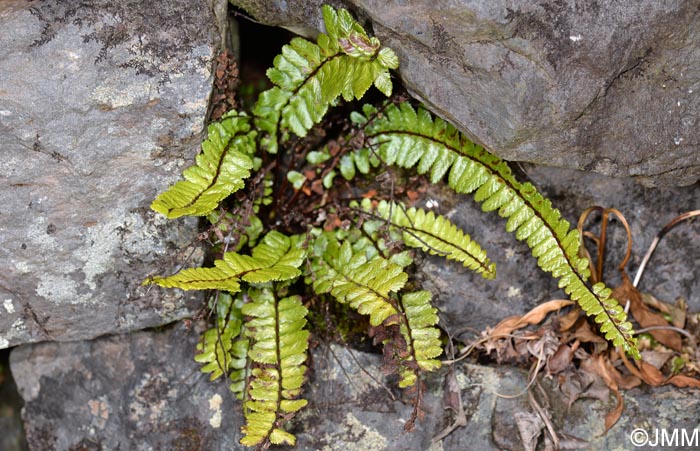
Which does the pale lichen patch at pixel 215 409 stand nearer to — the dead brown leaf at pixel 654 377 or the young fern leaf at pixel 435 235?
the young fern leaf at pixel 435 235

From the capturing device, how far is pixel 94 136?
3588 millimetres

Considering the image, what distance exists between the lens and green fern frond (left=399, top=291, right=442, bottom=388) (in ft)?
11.9

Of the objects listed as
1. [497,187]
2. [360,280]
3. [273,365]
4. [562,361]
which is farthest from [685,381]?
[273,365]

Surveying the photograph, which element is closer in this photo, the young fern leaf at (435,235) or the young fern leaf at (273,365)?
the young fern leaf at (273,365)

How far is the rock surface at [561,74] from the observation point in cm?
324

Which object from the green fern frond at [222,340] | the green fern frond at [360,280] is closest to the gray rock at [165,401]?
the green fern frond at [222,340]

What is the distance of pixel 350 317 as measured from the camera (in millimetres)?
4215

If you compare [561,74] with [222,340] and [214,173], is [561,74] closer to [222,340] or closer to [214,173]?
[214,173]

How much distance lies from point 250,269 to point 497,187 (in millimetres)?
1425

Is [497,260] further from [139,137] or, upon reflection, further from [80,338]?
[80,338]

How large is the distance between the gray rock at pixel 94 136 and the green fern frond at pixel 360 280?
2.49 feet

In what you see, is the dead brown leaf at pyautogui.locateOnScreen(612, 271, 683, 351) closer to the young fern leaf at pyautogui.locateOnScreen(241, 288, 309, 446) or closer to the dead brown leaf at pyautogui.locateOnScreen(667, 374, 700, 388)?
the dead brown leaf at pyautogui.locateOnScreen(667, 374, 700, 388)

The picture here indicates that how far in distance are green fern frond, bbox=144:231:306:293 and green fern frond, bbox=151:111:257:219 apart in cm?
29

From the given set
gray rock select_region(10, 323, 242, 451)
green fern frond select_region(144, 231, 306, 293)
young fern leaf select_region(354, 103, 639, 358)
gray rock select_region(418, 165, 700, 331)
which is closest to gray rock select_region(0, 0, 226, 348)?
green fern frond select_region(144, 231, 306, 293)
